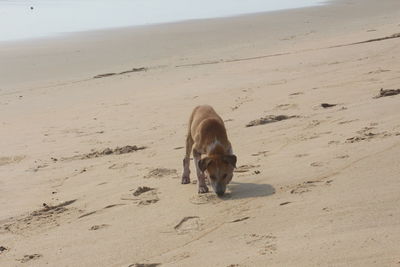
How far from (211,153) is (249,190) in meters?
0.61

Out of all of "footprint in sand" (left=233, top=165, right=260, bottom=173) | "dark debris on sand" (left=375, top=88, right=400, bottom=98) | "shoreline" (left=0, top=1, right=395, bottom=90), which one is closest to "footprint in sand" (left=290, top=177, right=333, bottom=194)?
"footprint in sand" (left=233, top=165, right=260, bottom=173)

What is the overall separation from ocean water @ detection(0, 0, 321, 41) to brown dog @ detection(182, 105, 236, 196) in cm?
2124

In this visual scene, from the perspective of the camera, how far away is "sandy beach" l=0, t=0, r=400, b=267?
5.33 m

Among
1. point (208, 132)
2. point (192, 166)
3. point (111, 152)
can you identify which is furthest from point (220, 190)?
point (111, 152)

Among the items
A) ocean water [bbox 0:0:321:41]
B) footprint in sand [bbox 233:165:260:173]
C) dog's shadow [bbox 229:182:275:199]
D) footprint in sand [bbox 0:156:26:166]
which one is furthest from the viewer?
ocean water [bbox 0:0:321:41]

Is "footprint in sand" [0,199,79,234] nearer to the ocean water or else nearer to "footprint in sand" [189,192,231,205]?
"footprint in sand" [189,192,231,205]

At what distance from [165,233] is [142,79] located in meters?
10.8

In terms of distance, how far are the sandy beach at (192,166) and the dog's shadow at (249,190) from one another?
23 millimetres

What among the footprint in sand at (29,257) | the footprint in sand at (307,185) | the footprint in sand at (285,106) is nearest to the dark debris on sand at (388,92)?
the footprint in sand at (285,106)

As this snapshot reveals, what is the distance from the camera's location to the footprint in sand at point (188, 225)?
5.89 meters

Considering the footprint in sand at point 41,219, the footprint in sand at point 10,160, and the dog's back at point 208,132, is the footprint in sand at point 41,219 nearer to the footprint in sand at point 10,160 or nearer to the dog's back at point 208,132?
the dog's back at point 208,132

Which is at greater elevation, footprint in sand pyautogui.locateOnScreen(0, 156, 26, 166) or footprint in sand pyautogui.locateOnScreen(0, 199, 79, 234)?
footprint in sand pyautogui.locateOnScreen(0, 199, 79, 234)

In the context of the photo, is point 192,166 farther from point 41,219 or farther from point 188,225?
point 188,225

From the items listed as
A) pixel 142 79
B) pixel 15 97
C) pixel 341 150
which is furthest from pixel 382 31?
pixel 341 150
